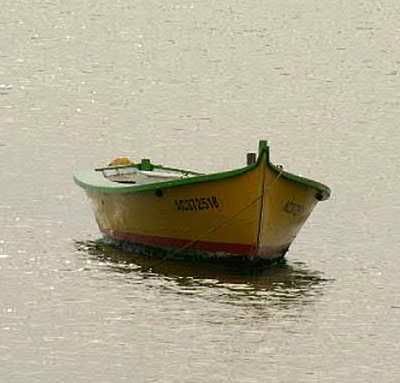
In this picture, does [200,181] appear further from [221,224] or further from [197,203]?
[221,224]

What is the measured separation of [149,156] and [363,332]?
21336 millimetres

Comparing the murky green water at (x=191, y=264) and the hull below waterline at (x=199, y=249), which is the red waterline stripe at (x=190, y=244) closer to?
the hull below waterline at (x=199, y=249)

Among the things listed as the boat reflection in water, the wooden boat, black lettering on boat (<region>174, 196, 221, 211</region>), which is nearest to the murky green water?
the boat reflection in water

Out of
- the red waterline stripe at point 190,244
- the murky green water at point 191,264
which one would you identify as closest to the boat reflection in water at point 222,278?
the murky green water at point 191,264

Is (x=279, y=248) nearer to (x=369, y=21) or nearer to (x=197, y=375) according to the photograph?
(x=197, y=375)

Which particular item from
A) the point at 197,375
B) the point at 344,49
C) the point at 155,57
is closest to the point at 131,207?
the point at 197,375

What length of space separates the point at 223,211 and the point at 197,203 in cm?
47

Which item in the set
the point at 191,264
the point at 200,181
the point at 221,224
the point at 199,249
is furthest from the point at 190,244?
the point at 200,181

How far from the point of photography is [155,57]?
305 ft

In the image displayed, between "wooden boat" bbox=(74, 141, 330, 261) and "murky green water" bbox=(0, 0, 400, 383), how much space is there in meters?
0.41

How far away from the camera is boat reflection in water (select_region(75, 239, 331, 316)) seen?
3469 cm

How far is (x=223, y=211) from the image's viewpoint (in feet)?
120

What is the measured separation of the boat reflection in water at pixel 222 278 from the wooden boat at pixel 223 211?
252mm

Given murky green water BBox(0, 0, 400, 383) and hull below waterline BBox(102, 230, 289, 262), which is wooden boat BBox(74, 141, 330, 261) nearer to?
hull below waterline BBox(102, 230, 289, 262)
